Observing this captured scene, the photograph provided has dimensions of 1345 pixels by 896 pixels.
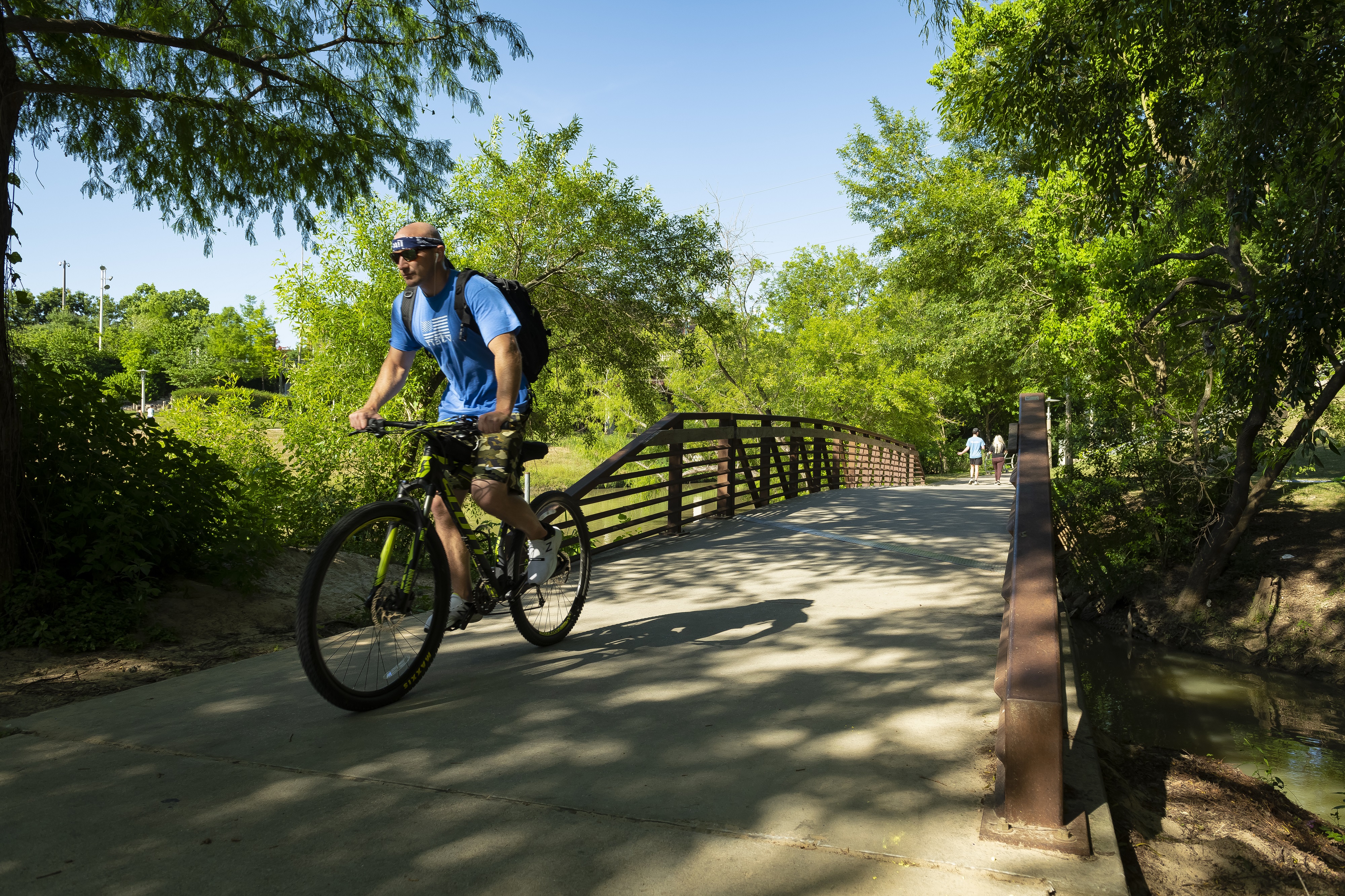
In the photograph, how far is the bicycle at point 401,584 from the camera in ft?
10.7

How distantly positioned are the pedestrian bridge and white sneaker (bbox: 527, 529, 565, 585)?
400mm

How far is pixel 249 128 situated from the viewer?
7520 mm

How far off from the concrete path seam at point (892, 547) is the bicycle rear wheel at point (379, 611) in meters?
4.32

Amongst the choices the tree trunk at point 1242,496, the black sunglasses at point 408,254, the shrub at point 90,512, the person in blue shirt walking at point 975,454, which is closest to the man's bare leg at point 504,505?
the black sunglasses at point 408,254

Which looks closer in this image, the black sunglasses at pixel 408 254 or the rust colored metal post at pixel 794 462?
the black sunglasses at pixel 408 254

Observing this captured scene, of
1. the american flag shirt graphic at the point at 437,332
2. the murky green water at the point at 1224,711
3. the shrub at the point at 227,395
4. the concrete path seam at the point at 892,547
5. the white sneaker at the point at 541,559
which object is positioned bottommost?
the murky green water at the point at 1224,711

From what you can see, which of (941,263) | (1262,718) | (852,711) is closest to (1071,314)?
(941,263)

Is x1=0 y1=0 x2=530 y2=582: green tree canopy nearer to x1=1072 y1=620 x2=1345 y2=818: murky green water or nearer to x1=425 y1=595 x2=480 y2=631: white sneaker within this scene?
x1=425 y1=595 x2=480 y2=631: white sneaker

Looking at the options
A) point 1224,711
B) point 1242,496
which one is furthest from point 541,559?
point 1242,496

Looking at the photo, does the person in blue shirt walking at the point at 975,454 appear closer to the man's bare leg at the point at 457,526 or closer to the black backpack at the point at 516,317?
the black backpack at the point at 516,317

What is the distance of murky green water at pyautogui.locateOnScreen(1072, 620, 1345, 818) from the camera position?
16.0 feet

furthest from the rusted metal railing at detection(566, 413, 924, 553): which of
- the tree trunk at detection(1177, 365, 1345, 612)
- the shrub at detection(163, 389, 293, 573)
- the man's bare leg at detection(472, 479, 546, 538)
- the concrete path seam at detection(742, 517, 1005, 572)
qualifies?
the tree trunk at detection(1177, 365, 1345, 612)

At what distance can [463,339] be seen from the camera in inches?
151

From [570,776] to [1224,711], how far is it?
18.5 ft
